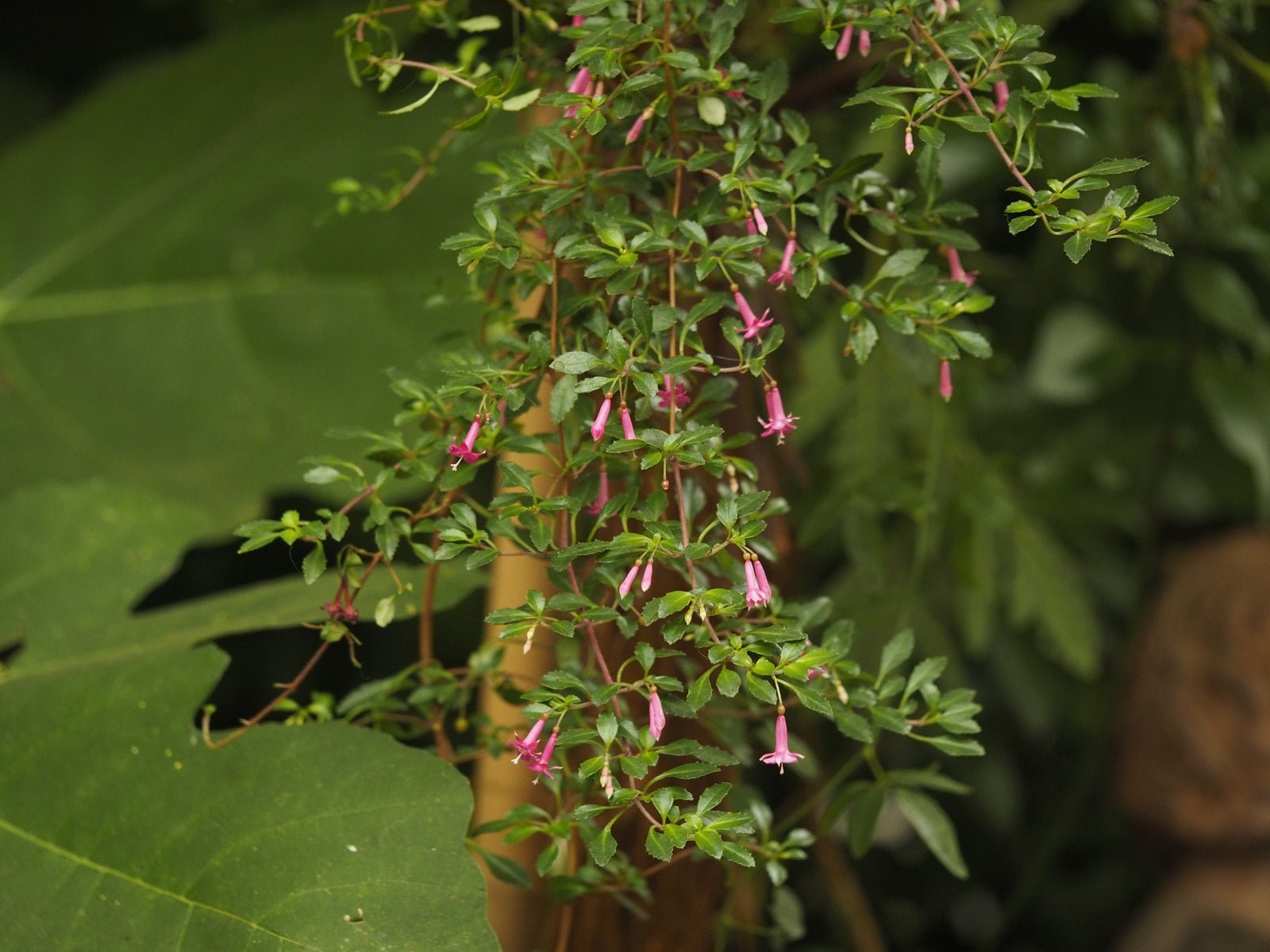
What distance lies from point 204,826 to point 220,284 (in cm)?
64

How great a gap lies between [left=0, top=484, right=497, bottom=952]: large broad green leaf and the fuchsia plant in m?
0.04

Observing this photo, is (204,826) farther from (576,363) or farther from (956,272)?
(956,272)

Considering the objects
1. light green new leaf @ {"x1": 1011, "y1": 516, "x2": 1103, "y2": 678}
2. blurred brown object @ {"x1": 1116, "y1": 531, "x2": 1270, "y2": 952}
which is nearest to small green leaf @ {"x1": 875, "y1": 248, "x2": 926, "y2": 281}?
light green new leaf @ {"x1": 1011, "y1": 516, "x2": 1103, "y2": 678}

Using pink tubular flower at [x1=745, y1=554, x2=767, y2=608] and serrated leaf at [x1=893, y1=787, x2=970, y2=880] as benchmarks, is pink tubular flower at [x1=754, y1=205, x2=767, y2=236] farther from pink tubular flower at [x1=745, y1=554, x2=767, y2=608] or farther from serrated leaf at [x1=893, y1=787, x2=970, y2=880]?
serrated leaf at [x1=893, y1=787, x2=970, y2=880]

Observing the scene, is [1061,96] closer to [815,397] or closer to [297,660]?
[815,397]

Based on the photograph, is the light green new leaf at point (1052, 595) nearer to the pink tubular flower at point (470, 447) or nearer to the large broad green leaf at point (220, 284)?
the large broad green leaf at point (220, 284)

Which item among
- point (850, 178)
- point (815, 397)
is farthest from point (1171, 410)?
point (850, 178)

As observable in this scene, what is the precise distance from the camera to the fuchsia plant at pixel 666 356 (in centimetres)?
40

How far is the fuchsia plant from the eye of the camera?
0.40 metres

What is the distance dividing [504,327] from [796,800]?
1.42 feet

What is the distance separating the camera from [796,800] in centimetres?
81

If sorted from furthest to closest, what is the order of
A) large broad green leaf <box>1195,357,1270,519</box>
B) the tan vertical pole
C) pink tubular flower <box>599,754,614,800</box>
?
large broad green leaf <box>1195,357,1270,519</box> → the tan vertical pole → pink tubular flower <box>599,754,614,800</box>

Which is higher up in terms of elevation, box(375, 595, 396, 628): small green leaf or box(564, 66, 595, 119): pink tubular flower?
box(564, 66, 595, 119): pink tubular flower

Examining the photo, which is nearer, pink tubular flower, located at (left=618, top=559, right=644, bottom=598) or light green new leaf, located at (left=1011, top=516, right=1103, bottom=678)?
pink tubular flower, located at (left=618, top=559, right=644, bottom=598)
